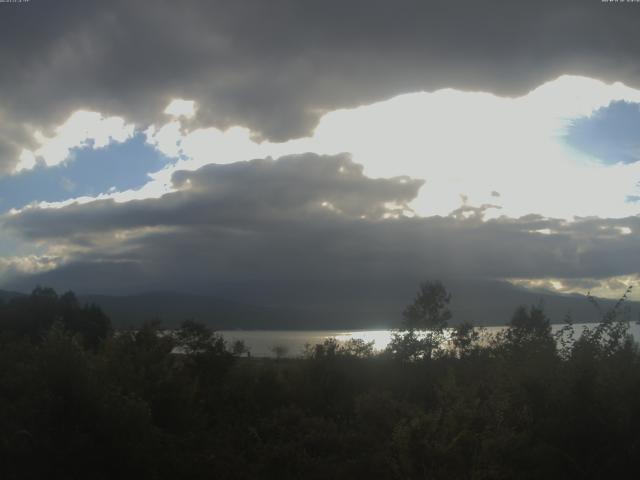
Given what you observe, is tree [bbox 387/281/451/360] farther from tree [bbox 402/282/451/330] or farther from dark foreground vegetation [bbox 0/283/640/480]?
dark foreground vegetation [bbox 0/283/640/480]

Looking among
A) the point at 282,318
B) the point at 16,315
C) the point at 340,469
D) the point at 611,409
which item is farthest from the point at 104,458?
the point at 282,318

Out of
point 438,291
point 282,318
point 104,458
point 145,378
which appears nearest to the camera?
point 104,458

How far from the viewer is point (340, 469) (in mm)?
14164

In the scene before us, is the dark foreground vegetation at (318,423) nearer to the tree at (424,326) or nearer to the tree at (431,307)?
the tree at (424,326)

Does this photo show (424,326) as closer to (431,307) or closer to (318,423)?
(431,307)

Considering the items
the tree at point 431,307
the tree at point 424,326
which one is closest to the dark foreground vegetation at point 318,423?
the tree at point 424,326

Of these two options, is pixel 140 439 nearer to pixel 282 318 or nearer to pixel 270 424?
pixel 270 424

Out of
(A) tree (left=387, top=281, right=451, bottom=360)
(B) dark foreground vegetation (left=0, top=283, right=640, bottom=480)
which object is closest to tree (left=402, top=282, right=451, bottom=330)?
(A) tree (left=387, top=281, right=451, bottom=360)

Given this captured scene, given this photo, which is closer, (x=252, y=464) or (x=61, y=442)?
(x=61, y=442)

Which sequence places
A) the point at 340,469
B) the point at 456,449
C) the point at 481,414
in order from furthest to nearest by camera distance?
the point at 340,469
the point at 481,414
the point at 456,449

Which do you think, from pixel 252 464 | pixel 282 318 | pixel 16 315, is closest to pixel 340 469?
pixel 252 464

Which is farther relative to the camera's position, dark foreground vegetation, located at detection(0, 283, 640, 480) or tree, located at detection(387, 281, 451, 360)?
tree, located at detection(387, 281, 451, 360)

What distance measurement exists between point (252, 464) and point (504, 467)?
6414mm

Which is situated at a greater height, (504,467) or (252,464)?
(504,467)
